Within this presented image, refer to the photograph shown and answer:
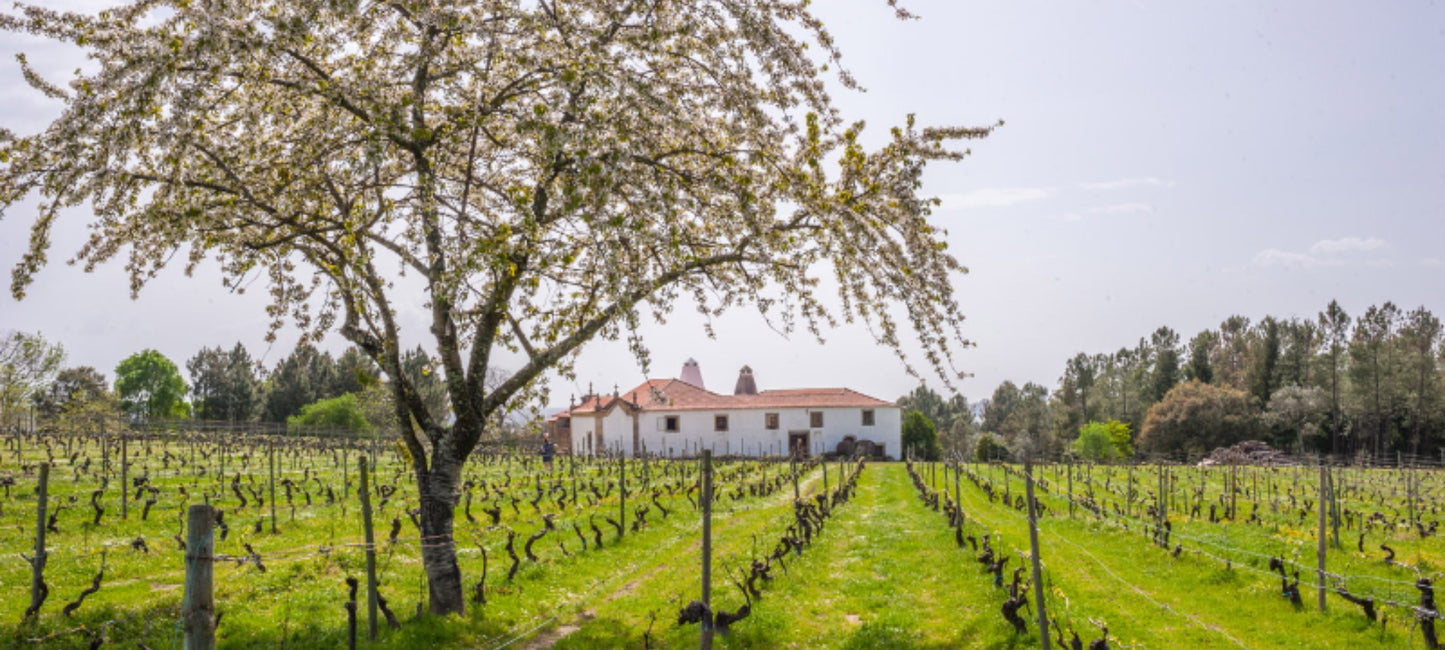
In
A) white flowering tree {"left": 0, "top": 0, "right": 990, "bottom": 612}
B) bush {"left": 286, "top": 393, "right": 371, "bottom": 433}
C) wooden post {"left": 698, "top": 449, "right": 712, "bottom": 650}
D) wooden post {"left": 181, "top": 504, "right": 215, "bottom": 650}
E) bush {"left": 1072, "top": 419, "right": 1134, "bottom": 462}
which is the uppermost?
white flowering tree {"left": 0, "top": 0, "right": 990, "bottom": 612}

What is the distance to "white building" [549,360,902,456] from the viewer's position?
2601 inches

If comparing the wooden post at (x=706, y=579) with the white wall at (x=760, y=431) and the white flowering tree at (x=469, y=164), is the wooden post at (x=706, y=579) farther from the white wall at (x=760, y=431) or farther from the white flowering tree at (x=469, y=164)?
the white wall at (x=760, y=431)

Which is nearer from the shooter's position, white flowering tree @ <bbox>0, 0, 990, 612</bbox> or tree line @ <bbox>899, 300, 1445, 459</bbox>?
white flowering tree @ <bbox>0, 0, 990, 612</bbox>

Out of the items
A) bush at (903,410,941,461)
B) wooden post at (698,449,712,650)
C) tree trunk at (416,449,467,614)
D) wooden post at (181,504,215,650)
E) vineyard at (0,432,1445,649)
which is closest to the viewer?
wooden post at (181,504,215,650)

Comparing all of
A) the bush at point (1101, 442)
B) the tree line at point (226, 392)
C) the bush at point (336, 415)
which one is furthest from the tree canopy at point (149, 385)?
the bush at point (1101, 442)

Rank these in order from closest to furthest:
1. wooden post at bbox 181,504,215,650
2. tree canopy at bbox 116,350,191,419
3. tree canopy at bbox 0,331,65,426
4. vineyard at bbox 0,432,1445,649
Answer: wooden post at bbox 181,504,215,650 → vineyard at bbox 0,432,1445,649 → tree canopy at bbox 0,331,65,426 → tree canopy at bbox 116,350,191,419

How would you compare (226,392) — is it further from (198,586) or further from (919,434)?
(198,586)

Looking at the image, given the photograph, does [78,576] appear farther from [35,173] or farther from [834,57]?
[834,57]

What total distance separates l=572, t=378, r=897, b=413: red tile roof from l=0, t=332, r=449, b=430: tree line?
1475 centimetres

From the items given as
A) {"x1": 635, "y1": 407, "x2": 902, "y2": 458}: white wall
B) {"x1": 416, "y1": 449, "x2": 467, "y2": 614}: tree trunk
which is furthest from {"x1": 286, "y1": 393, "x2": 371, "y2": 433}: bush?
{"x1": 416, "y1": 449, "x2": 467, "y2": 614}: tree trunk

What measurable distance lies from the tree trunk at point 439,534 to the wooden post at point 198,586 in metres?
5.07

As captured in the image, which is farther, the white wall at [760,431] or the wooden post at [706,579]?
the white wall at [760,431]

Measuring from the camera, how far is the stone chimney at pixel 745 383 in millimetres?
76875

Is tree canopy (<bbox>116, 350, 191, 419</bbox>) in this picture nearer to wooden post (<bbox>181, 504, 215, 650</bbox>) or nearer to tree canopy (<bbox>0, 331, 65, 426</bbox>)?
tree canopy (<bbox>0, 331, 65, 426</bbox>)
